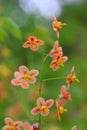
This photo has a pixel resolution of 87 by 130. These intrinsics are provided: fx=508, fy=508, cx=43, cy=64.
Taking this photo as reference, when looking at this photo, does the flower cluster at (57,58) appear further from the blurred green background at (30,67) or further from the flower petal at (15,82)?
the blurred green background at (30,67)

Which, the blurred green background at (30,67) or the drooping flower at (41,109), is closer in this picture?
the drooping flower at (41,109)

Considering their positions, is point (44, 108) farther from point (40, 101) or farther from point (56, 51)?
point (56, 51)

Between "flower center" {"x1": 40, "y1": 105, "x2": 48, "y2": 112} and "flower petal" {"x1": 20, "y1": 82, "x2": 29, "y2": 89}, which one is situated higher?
"flower petal" {"x1": 20, "y1": 82, "x2": 29, "y2": 89}

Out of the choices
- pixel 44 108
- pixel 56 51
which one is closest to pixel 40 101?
pixel 44 108

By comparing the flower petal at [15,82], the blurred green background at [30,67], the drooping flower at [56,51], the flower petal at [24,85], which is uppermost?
the blurred green background at [30,67]

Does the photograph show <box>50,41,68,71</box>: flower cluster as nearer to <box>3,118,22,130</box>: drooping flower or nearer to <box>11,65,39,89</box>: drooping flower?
<box>11,65,39,89</box>: drooping flower

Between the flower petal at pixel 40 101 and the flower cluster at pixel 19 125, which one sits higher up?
the flower petal at pixel 40 101

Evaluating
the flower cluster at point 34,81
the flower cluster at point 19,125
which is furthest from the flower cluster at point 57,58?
the flower cluster at point 19,125

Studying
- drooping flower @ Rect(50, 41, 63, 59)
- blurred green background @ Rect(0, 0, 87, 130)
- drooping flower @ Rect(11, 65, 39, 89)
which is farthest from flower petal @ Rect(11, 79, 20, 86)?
blurred green background @ Rect(0, 0, 87, 130)
